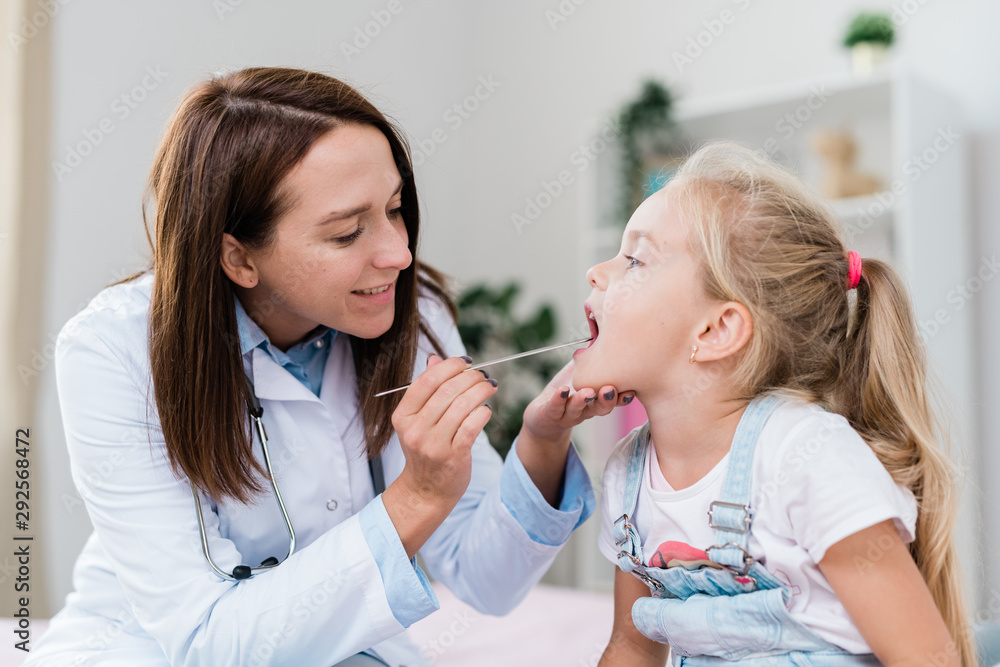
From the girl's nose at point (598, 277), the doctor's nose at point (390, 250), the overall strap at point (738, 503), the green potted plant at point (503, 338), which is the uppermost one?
the doctor's nose at point (390, 250)

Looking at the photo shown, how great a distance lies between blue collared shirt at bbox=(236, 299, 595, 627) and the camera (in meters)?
1.10

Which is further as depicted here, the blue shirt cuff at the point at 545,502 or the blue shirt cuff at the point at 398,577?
the blue shirt cuff at the point at 545,502

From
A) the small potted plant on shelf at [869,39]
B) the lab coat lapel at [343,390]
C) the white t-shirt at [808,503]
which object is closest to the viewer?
the white t-shirt at [808,503]

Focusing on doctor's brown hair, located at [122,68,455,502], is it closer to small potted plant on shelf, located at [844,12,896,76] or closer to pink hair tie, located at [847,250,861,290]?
pink hair tie, located at [847,250,861,290]

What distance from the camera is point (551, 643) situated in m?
1.72

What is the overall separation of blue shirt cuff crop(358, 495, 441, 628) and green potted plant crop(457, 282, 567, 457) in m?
2.09

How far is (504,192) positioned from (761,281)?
301cm

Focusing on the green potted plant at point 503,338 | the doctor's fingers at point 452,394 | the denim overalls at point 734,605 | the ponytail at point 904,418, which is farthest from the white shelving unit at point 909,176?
the doctor's fingers at point 452,394

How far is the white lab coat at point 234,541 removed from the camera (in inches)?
43.3

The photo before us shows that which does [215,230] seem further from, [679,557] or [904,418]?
[904,418]

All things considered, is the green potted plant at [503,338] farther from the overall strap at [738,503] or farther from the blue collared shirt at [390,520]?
the overall strap at [738,503]

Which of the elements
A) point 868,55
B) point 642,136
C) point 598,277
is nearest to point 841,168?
point 868,55

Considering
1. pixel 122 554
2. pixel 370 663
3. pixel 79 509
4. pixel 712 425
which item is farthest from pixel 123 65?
pixel 712 425

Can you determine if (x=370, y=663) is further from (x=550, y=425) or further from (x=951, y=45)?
(x=951, y=45)
